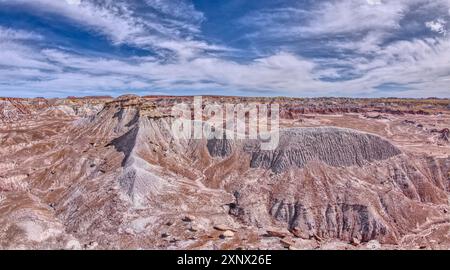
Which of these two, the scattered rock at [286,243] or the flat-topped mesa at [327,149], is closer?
the scattered rock at [286,243]

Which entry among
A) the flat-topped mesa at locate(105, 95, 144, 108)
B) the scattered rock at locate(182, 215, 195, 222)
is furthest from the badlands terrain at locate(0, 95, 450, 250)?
the flat-topped mesa at locate(105, 95, 144, 108)

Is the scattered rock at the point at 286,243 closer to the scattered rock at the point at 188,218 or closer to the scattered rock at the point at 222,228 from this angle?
the scattered rock at the point at 222,228

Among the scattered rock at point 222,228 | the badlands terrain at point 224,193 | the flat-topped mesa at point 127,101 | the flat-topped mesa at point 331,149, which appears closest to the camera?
the badlands terrain at point 224,193

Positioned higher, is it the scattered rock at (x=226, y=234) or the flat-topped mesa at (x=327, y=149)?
the flat-topped mesa at (x=327, y=149)

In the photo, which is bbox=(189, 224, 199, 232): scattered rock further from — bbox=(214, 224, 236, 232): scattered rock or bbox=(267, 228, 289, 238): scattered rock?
bbox=(267, 228, 289, 238): scattered rock

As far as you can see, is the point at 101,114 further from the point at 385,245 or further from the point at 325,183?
the point at 385,245

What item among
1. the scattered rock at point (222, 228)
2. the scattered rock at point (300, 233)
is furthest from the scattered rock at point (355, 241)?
the scattered rock at point (222, 228)
